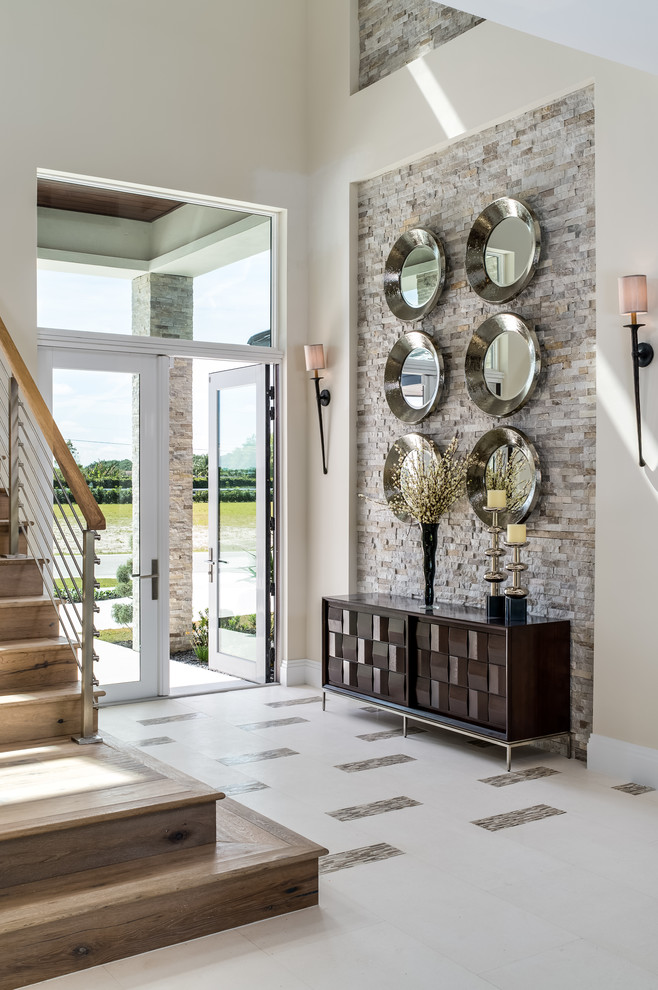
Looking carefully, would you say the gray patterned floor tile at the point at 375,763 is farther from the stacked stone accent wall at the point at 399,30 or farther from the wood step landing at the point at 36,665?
the stacked stone accent wall at the point at 399,30

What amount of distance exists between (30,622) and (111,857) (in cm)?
144

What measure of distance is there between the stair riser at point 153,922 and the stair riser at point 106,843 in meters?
0.24

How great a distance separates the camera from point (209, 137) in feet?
21.9

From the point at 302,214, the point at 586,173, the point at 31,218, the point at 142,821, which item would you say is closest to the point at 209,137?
the point at 302,214

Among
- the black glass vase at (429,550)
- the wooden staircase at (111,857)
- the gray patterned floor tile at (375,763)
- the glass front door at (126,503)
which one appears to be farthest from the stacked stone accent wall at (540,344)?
the wooden staircase at (111,857)

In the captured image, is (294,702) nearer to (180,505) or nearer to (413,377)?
(413,377)

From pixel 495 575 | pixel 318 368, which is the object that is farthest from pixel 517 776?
pixel 318 368

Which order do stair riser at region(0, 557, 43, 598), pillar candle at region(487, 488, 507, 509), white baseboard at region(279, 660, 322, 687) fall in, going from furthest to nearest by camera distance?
white baseboard at region(279, 660, 322, 687), pillar candle at region(487, 488, 507, 509), stair riser at region(0, 557, 43, 598)

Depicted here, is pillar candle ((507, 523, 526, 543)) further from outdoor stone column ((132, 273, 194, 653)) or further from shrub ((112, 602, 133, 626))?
outdoor stone column ((132, 273, 194, 653))

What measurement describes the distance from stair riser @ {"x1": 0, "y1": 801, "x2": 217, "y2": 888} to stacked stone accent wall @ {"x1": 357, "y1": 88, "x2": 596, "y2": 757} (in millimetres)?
2442

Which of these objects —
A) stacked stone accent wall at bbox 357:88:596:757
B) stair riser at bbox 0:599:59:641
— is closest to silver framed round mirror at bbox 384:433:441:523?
stacked stone accent wall at bbox 357:88:596:757

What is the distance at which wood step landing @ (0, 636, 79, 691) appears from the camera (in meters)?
4.03

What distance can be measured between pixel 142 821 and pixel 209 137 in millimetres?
4990

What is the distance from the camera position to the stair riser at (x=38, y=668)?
403cm
